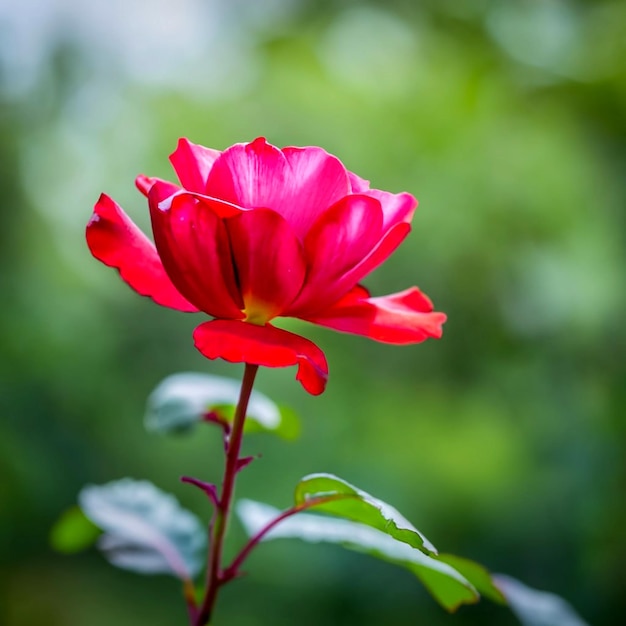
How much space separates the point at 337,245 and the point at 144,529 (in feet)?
1.16

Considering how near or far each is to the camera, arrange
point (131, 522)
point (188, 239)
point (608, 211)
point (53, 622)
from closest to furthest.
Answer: point (188, 239), point (131, 522), point (53, 622), point (608, 211)

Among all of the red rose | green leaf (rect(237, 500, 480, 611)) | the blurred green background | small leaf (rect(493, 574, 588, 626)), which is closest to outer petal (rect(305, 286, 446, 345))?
the red rose

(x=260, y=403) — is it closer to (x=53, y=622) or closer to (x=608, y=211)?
(x=53, y=622)

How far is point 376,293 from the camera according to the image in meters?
1.38

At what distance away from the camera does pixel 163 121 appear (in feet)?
5.08

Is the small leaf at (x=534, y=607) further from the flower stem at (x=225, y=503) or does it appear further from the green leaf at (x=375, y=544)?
the flower stem at (x=225, y=503)

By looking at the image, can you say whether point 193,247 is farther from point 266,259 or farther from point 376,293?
point 376,293

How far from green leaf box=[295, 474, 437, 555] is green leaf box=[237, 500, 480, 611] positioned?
0.04m

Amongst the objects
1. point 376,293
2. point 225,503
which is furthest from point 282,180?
point 376,293

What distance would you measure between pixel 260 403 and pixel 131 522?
14cm

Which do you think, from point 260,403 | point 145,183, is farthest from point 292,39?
point 145,183

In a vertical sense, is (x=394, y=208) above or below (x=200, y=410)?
above

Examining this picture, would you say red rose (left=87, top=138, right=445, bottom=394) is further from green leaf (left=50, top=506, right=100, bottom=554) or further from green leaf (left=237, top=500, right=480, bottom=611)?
green leaf (left=50, top=506, right=100, bottom=554)

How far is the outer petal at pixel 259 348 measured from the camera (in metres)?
0.31
